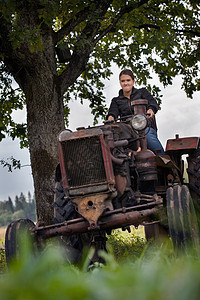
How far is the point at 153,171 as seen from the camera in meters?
6.26

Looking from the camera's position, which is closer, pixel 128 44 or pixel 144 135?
pixel 144 135

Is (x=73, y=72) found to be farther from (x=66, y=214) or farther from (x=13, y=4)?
(x=66, y=214)

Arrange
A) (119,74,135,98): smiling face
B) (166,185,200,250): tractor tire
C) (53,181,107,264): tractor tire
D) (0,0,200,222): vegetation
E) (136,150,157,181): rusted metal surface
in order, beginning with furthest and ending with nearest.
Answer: (0,0,200,222): vegetation
(119,74,135,98): smiling face
(136,150,157,181): rusted metal surface
(53,181,107,264): tractor tire
(166,185,200,250): tractor tire

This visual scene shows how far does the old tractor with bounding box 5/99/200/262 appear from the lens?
530 cm

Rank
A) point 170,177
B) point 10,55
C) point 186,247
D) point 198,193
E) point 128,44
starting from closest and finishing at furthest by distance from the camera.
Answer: point 186,247 < point 198,193 < point 170,177 < point 10,55 < point 128,44

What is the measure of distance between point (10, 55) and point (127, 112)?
3.69 meters

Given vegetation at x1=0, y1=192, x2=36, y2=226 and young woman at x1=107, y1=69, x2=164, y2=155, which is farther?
vegetation at x1=0, y1=192, x2=36, y2=226

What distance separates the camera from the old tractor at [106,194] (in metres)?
5.30

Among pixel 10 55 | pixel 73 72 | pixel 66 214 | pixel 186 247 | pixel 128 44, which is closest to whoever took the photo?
pixel 186 247

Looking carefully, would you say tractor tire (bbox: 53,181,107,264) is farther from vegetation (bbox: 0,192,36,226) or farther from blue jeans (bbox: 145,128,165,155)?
vegetation (bbox: 0,192,36,226)

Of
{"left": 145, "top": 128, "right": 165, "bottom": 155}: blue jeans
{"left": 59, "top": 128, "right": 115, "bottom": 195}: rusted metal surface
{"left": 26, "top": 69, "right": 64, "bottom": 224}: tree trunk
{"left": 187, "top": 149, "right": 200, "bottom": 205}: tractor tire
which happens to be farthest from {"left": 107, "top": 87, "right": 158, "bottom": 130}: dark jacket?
{"left": 26, "top": 69, "right": 64, "bottom": 224}: tree trunk

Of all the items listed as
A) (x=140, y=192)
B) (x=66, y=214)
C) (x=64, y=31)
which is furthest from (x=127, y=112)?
(x=64, y=31)

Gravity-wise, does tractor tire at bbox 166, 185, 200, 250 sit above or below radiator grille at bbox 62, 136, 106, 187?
below

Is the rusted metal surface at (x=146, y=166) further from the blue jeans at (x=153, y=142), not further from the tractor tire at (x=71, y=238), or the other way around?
the tractor tire at (x=71, y=238)
